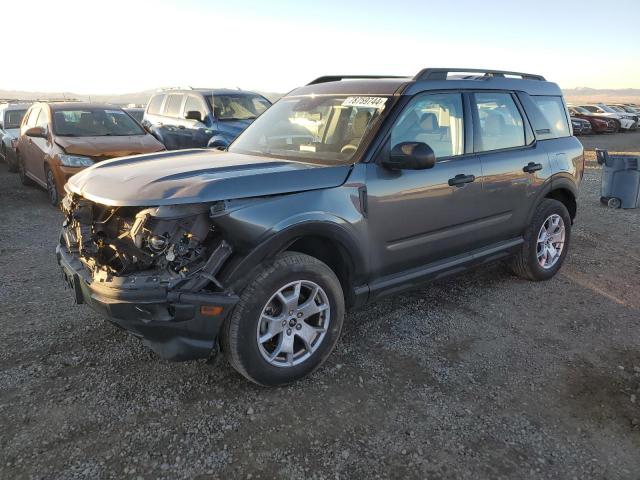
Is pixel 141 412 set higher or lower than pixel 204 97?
lower

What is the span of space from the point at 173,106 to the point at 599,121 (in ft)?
76.6

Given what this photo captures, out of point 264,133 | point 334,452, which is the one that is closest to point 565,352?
point 334,452

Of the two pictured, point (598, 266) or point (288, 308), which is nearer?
point (288, 308)

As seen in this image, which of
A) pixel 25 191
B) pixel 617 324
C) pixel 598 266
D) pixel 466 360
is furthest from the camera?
pixel 25 191

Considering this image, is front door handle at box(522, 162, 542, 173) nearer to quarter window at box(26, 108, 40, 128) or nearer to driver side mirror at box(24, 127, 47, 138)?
driver side mirror at box(24, 127, 47, 138)

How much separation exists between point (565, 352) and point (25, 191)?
31.0ft

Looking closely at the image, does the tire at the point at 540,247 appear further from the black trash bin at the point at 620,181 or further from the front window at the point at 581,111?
the front window at the point at 581,111

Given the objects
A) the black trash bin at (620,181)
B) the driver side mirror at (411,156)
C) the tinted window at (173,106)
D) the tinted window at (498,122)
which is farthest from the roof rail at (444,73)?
the tinted window at (173,106)

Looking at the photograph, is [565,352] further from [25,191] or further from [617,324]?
[25,191]

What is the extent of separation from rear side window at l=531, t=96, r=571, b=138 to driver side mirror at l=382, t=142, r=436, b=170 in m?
2.15

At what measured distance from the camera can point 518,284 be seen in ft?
16.1

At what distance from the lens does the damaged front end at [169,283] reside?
8.63 ft

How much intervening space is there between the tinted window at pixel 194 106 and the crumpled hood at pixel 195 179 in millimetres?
7010

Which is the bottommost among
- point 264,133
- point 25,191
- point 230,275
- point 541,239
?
point 25,191
